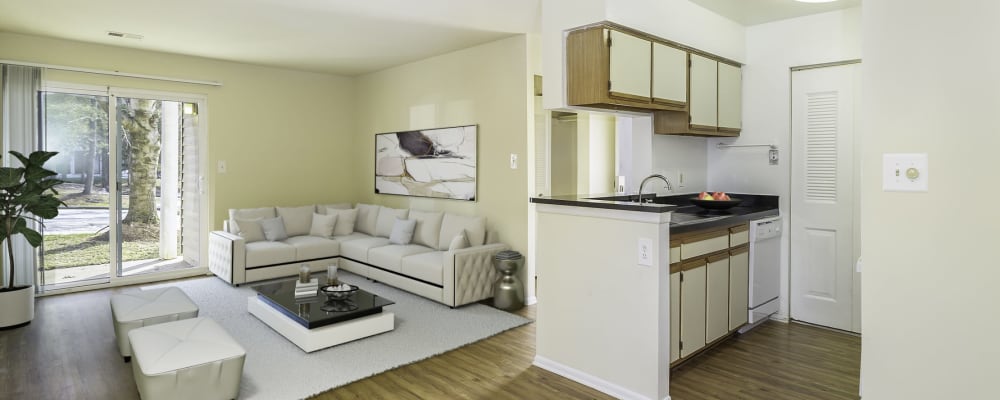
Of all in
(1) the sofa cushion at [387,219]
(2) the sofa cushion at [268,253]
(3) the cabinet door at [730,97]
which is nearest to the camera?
(3) the cabinet door at [730,97]

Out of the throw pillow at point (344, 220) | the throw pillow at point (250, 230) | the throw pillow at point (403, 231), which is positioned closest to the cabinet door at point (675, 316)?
the throw pillow at point (403, 231)

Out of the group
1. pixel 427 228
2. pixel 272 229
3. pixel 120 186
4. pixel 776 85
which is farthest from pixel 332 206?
pixel 776 85

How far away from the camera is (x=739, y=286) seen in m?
3.70

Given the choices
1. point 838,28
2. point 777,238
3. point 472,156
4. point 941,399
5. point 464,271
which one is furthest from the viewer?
point 472,156

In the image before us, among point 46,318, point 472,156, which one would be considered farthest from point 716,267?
point 46,318

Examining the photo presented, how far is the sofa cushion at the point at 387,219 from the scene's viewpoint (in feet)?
19.6

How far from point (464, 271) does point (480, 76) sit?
202 centimetres

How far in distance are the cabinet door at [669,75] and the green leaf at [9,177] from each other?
194 inches

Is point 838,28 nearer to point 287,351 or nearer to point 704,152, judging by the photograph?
point 704,152

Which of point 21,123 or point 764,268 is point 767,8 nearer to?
point 764,268

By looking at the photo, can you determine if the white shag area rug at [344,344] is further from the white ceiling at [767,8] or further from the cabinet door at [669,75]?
the white ceiling at [767,8]

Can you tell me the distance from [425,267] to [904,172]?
148 inches

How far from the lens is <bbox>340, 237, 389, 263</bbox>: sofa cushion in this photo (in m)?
5.62

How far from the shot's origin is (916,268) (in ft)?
5.35
